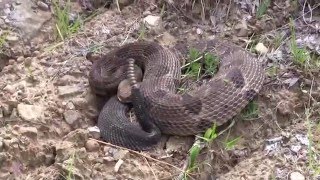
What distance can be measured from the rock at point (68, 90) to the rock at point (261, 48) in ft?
4.12

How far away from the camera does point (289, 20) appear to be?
461 centimetres

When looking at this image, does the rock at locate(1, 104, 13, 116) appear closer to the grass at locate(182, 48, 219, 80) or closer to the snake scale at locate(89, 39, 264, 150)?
the snake scale at locate(89, 39, 264, 150)

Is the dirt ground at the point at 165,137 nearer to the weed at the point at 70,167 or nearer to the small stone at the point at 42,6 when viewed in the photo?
the weed at the point at 70,167

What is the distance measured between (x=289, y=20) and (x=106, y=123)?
1.57 m

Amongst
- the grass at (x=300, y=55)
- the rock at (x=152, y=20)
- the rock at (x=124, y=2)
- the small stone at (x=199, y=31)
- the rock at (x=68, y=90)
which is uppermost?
the grass at (x=300, y=55)

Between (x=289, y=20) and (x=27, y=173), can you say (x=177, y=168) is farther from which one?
(x=289, y=20)

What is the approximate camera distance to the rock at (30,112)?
401 centimetres

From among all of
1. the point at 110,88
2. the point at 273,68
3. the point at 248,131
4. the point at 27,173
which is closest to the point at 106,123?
the point at 110,88

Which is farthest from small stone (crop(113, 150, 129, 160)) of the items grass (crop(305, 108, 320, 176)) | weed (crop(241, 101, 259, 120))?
grass (crop(305, 108, 320, 176))

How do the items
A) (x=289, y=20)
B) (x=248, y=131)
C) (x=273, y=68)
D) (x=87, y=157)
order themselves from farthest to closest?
(x=289, y=20)
(x=273, y=68)
(x=248, y=131)
(x=87, y=157)

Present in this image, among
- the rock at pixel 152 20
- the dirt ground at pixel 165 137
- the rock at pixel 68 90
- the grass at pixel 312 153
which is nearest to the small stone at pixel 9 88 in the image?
the dirt ground at pixel 165 137

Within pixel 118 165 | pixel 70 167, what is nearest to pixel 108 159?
pixel 118 165

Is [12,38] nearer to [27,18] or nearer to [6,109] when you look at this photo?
[27,18]

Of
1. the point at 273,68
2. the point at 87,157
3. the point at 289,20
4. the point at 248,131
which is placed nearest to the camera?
the point at 87,157
